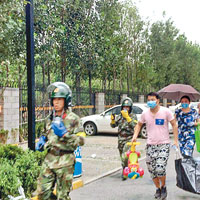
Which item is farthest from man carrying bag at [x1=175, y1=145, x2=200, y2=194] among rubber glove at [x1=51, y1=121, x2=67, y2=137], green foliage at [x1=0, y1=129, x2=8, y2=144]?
green foliage at [x1=0, y1=129, x2=8, y2=144]

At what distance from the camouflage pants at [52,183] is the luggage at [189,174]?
7.40 ft

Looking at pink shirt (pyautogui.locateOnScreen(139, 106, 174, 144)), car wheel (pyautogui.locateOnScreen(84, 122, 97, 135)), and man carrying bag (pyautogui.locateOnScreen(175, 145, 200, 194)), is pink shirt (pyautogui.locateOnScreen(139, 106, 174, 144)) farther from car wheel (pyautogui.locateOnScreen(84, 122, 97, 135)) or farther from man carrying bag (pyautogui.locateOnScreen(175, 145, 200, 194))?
car wheel (pyautogui.locateOnScreen(84, 122, 97, 135))

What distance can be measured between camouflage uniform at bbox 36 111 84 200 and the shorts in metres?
2.03

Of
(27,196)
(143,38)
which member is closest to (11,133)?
(27,196)

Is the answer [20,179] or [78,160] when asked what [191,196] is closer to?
[78,160]

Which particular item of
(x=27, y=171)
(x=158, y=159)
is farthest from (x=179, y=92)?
(x=27, y=171)

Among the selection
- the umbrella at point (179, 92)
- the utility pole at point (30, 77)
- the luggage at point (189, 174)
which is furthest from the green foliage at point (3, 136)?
the luggage at point (189, 174)

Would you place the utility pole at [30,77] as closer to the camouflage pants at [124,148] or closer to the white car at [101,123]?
the camouflage pants at [124,148]

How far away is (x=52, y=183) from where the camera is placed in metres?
4.58

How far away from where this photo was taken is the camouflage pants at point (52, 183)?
14.8 ft

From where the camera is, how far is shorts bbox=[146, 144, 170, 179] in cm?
618

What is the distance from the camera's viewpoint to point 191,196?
6.52 metres

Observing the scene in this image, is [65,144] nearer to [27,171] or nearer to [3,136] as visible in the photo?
[27,171]

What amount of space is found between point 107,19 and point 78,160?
18.5 metres
